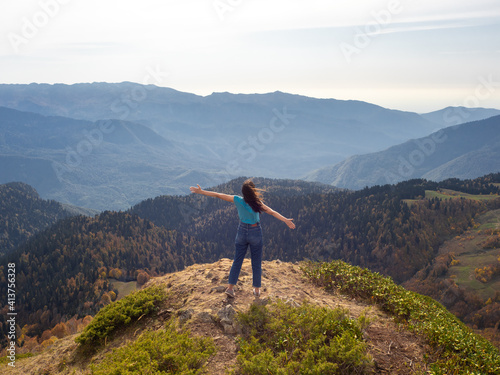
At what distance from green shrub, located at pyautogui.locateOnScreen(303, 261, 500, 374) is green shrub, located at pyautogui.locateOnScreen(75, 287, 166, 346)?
296 inches

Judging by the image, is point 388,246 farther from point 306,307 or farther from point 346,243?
point 306,307

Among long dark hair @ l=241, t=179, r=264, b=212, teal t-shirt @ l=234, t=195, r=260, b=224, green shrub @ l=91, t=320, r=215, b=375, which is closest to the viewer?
green shrub @ l=91, t=320, r=215, b=375

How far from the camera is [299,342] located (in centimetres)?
875

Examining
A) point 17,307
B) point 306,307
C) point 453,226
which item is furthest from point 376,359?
point 453,226

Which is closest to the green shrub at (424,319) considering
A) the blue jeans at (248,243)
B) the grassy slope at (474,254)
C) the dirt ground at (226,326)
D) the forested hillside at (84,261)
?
the dirt ground at (226,326)

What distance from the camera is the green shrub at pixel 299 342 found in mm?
7695

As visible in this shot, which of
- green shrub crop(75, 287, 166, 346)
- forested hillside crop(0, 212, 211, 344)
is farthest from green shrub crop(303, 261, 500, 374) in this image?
forested hillside crop(0, 212, 211, 344)

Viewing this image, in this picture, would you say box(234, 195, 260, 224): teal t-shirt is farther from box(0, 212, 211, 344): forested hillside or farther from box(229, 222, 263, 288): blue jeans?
box(0, 212, 211, 344): forested hillside

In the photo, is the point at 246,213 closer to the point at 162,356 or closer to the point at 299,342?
the point at 299,342

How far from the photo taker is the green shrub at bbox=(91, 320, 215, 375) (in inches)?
303

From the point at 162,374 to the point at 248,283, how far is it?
5.70 meters

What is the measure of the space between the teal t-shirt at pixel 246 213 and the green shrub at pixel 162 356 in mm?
3818

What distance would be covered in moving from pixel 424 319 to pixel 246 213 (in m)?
6.90

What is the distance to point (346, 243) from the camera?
489ft
